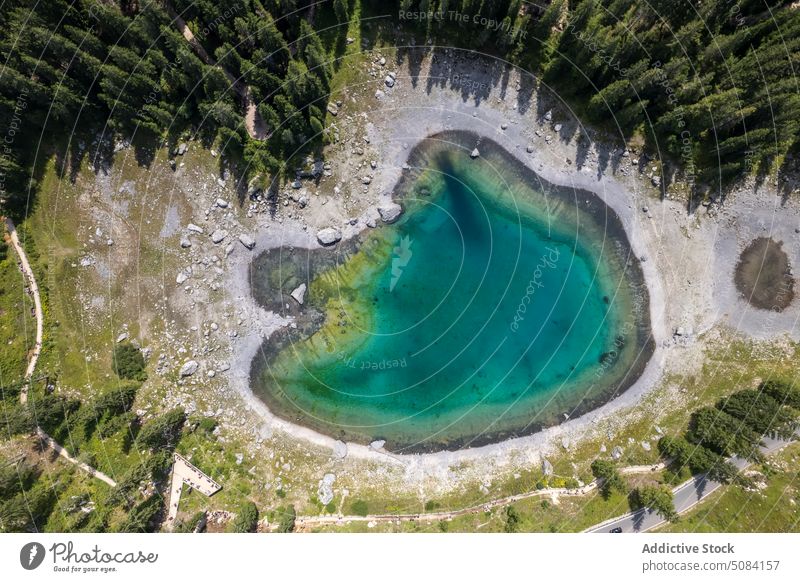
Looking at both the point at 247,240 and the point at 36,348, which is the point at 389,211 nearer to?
the point at 247,240

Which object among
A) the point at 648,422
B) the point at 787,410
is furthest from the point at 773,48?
the point at 648,422

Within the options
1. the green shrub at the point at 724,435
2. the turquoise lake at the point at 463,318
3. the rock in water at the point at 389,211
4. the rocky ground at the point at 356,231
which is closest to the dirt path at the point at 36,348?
the rocky ground at the point at 356,231

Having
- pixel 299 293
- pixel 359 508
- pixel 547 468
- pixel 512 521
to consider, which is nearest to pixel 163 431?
pixel 299 293

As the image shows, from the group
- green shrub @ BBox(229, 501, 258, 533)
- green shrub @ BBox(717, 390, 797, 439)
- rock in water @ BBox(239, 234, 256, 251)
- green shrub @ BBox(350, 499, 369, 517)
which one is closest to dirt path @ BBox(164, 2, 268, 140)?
rock in water @ BBox(239, 234, 256, 251)

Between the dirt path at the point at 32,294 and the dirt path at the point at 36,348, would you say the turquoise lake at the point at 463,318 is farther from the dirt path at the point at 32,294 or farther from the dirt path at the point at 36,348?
the dirt path at the point at 32,294

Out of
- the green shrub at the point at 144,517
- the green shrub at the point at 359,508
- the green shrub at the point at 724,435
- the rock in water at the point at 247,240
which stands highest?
the rock in water at the point at 247,240
